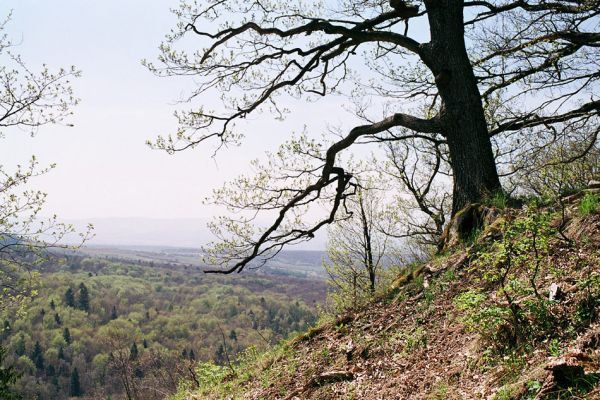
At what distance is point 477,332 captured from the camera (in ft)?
14.4

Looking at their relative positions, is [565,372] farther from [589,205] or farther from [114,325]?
[114,325]

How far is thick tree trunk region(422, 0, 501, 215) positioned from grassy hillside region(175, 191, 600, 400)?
0.91 m

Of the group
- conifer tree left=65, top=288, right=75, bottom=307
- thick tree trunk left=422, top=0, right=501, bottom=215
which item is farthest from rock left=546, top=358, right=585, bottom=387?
conifer tree left=65, top=288, right=75, bottom=307

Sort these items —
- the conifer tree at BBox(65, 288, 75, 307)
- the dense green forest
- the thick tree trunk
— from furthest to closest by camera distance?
the conifer tree at BBox(65, 288, 75, 307), the dense green forest, the thick tree trunk

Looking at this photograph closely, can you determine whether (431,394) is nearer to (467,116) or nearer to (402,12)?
(467,116)

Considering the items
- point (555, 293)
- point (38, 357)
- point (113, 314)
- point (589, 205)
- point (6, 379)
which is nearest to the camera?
point (555, 293)

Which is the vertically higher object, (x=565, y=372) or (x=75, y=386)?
(x=565, y=372)

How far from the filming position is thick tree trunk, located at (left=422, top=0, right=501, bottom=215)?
296 inches

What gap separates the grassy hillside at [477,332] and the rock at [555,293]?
0.01 m

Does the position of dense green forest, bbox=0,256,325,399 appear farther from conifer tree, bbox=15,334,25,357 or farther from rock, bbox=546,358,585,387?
rock, bbox=546,358,585,387

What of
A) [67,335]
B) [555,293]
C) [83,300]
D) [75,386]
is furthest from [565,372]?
[83,300]

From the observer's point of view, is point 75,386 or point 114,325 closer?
point 75,386

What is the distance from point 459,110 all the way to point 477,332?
4370 millimetres

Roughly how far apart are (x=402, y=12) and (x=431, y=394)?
22.2 feet
